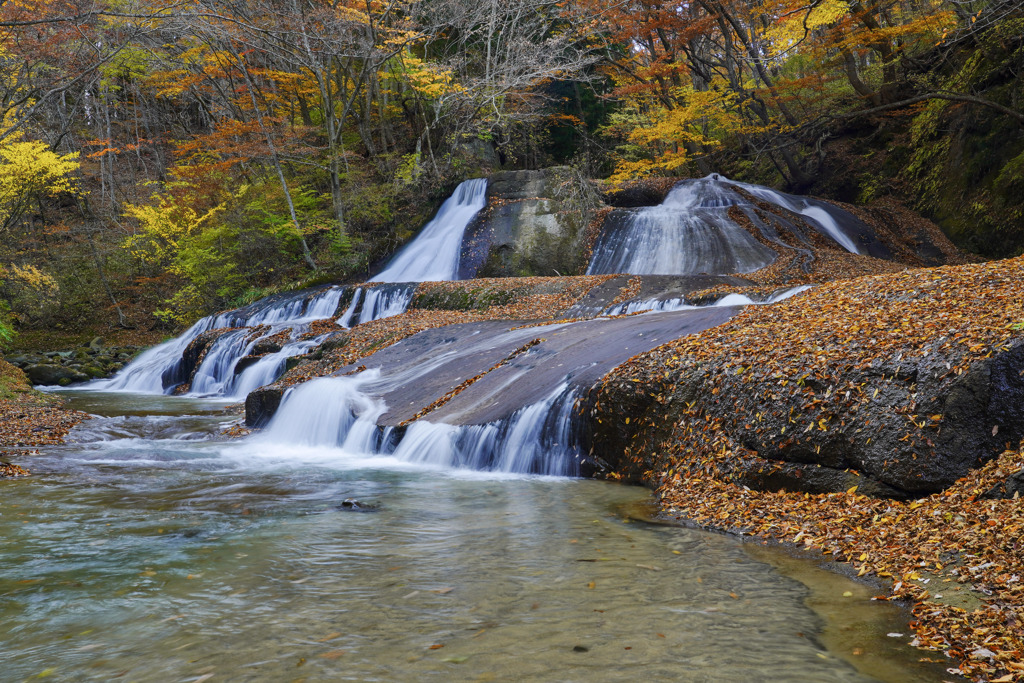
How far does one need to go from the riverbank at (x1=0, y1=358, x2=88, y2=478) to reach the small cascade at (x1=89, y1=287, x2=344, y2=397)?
388cm

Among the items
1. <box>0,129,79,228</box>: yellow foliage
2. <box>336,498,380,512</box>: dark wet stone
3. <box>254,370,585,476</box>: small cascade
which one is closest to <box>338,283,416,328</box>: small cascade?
<box>254,370,585,476</box>: small cascade

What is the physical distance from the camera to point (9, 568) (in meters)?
4.07

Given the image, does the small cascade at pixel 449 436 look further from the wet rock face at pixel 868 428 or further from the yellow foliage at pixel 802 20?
the yellow foliage at pixel 802 20

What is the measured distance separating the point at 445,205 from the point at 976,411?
19743 millimetres

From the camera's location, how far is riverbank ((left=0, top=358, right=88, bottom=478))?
7.96m

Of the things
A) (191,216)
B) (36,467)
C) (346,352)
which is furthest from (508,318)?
(191,216)

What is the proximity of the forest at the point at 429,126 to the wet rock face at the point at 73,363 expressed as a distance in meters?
1.51

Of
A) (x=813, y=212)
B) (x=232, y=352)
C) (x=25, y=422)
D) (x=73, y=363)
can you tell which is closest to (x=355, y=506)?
(x=25, y=422)

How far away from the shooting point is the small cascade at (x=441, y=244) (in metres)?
20.2

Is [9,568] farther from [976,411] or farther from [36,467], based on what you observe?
[976,411]

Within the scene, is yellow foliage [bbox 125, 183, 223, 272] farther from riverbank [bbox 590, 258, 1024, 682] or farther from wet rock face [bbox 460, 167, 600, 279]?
riverbank [bbox 590, 258, 1024, 682]

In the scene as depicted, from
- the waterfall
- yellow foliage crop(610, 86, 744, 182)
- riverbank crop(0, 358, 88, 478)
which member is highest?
yellow foliage crop(610, 86, 744, 182)

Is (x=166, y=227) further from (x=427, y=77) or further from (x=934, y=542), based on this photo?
(x=934, y=542)

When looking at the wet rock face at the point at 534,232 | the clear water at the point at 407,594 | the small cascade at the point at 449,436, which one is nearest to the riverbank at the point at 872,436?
the clear water at the point at 407,594
